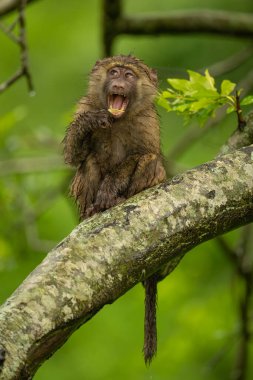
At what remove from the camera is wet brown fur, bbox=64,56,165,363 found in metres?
5.57

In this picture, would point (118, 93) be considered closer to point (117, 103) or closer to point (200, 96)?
point (117, 103)

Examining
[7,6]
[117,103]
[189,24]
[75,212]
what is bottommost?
[117,103]

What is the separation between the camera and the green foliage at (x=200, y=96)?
487 cm

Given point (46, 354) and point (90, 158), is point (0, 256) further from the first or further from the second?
point (46, 354)

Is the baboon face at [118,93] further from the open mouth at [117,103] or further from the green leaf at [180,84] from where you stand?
the green leaf at [180,84]

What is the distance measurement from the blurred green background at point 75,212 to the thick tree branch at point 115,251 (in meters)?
2.43

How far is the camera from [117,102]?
6.06 metres

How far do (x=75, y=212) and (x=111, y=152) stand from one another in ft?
7.98

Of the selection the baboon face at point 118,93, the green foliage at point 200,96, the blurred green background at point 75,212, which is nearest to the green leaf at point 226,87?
the green foliage at point 200,96

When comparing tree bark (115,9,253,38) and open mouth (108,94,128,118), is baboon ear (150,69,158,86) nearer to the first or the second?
open mouth (108,94,128,118)

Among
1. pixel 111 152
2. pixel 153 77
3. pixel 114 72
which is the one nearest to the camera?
pixel 111 152

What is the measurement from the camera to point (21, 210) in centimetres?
851

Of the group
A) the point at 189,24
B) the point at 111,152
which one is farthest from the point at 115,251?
the point at 189,24

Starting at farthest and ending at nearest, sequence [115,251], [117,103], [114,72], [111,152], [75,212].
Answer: [75,212] < [114,72] < [117,103] < [111,152] < [115,251]
